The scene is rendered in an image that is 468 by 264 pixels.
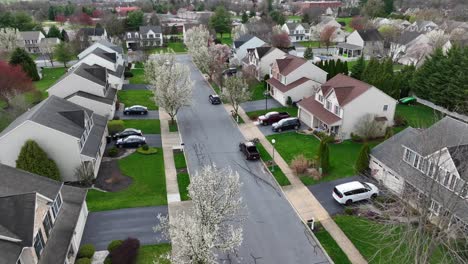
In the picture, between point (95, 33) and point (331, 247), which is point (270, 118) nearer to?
point (331, 247)

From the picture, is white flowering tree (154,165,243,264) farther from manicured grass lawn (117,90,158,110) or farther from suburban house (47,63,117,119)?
manicured grass lawn (117,90,158,110)

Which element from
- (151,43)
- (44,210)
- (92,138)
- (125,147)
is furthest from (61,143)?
(151,43)

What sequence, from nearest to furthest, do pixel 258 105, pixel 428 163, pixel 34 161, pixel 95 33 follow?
1. pixel 428 163
2. pixel 34 161
3. pixel 258 105
4. pixel 95 33

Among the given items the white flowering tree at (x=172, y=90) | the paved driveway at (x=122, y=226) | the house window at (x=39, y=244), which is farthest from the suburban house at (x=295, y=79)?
the house window at (x=39, y=244)

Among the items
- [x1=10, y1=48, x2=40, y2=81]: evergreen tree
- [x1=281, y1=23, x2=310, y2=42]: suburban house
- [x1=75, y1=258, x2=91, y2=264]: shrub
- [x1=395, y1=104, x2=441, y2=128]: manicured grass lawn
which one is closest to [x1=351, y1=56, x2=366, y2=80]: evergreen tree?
[x1=395, y1=104, x2=441, y2=128]: manicured grass lawn

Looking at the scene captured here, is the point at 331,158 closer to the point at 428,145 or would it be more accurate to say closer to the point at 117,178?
the point at 428,145

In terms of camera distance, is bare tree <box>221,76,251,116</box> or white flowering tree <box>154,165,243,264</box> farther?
bare tree <box>221,76,251,116</box>

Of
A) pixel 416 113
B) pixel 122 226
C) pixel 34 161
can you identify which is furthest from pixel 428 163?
pixel 416 113
